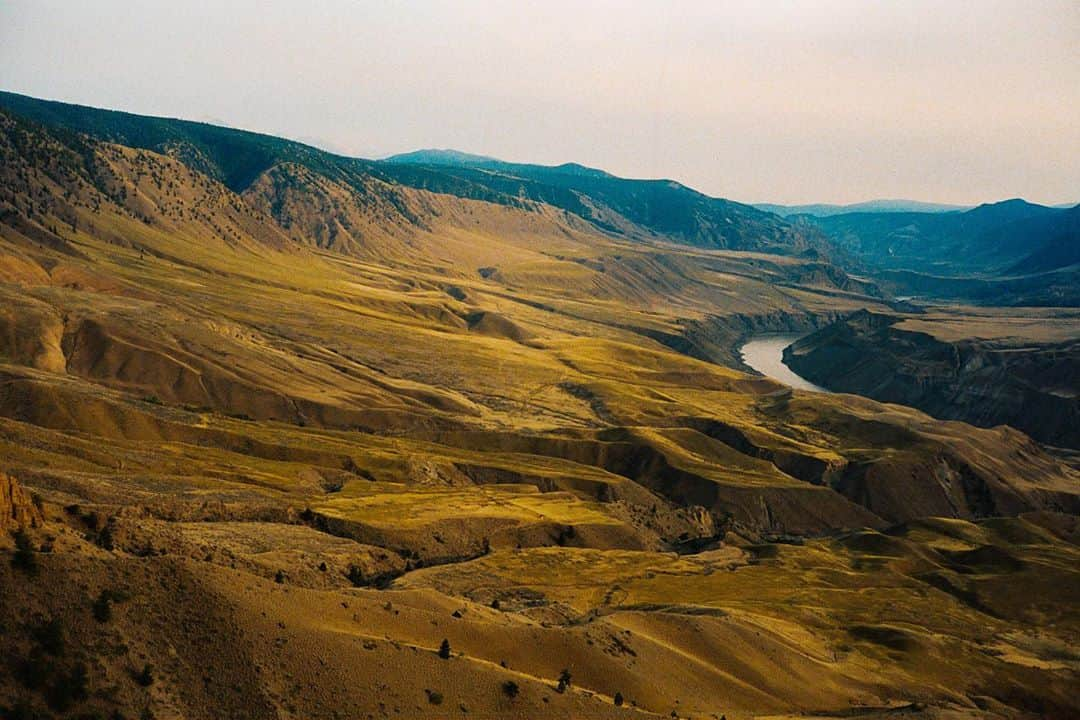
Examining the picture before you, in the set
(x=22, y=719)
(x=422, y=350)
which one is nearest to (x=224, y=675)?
(x=22, y=719)

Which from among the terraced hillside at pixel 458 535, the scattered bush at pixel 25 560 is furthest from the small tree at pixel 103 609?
the scattered bush at pixel 25 560

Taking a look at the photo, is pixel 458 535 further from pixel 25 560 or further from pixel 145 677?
pixel 145 677

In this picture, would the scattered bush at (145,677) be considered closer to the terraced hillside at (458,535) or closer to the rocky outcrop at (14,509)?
the terraced hillside at (458,535)

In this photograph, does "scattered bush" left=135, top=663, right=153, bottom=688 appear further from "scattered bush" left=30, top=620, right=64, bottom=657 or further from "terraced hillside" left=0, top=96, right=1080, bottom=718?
"scattered bush" left=30, top=620, right=64, bottom=657

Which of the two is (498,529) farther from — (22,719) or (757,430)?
(757,430)

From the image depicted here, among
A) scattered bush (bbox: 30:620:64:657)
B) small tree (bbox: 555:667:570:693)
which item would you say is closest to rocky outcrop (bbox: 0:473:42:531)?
scattered bush (bbox: 30:620:64:657)

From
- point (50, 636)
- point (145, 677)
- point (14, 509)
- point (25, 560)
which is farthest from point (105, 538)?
point (145, 677)
